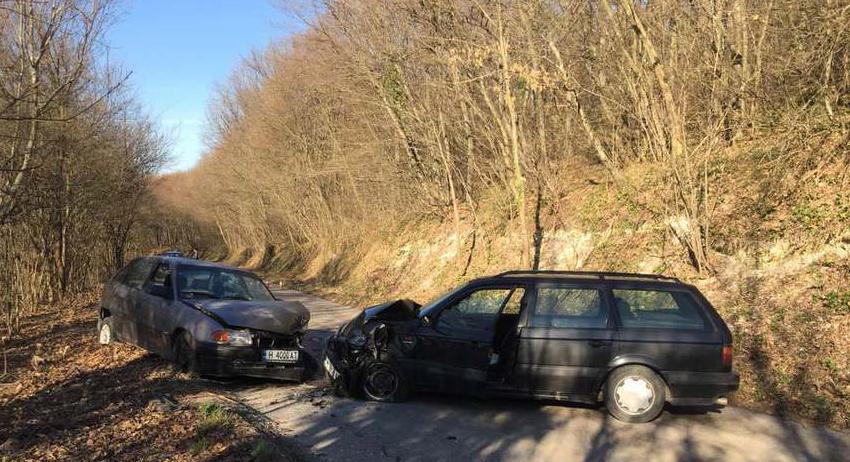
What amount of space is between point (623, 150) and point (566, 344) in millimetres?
9088

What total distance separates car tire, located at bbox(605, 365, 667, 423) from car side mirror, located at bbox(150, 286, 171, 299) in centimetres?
621

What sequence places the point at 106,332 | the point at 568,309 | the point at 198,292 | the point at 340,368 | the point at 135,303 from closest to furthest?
the point at 568,309
the point at 340,368
the point at 198,292
the point at 135,303
the point at 106,332

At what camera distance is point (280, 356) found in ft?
26.6

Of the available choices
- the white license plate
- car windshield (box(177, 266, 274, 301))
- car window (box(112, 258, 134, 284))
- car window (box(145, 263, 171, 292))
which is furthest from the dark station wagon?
car window (box(112, 258, 134, 284))

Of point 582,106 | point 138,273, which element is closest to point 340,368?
point 138,273

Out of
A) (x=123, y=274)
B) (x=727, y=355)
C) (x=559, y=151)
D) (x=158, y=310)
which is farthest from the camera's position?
(x=559, y=151)

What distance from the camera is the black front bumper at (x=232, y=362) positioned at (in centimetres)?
A: 784

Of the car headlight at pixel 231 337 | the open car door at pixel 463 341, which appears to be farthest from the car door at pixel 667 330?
the car headlight at pixel 231 337

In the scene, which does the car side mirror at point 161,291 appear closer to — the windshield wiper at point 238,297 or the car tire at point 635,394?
the windshield wiper at point 238,297

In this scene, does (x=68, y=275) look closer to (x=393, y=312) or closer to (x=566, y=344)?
(x=393, y=312)

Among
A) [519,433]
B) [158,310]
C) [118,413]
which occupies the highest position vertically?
[158,310]

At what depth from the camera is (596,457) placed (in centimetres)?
546

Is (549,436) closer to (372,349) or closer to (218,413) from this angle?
(372,349)

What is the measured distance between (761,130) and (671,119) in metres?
2.96
